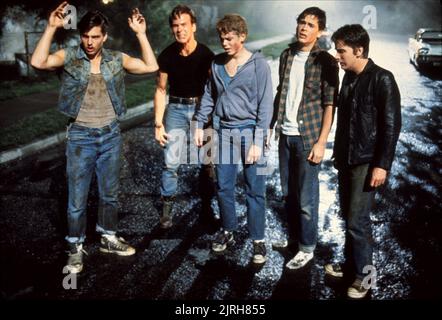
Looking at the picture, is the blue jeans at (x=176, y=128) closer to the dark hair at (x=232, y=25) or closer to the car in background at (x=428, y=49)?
the dark hair at (x=232, y=25)

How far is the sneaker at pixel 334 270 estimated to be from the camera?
3.78 m

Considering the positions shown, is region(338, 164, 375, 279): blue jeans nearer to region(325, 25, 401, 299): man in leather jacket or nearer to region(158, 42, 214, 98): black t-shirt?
region(325, 25, 401, 299): man in leather jacket

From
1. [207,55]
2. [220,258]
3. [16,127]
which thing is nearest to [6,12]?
[16,127]

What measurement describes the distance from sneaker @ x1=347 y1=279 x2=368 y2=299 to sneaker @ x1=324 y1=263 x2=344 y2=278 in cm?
27

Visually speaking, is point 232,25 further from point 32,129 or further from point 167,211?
point 32,129

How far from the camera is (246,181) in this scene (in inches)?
155

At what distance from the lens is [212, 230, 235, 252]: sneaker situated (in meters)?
4.22

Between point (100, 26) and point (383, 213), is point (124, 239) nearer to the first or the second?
point (100, 26)

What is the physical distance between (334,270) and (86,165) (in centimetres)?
241

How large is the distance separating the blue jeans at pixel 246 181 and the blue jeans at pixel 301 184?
0.75ft

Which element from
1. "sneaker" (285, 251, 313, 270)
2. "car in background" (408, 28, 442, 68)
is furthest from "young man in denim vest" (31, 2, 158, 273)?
"car in background" (408, 28, 442, 68)

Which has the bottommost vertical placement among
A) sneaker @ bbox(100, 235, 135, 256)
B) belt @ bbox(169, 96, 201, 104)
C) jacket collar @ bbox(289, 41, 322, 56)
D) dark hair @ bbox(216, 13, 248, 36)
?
sneaker @ bbox(100, 235, 135, 256)

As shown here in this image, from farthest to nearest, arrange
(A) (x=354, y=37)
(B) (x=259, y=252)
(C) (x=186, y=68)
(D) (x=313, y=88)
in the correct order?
(C) (x=186, y=68) < (B) (x=259, y=252) < (D) (x=313, y=88) < (A) (x=354, y=37)

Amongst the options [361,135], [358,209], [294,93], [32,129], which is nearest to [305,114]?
[294,93]
